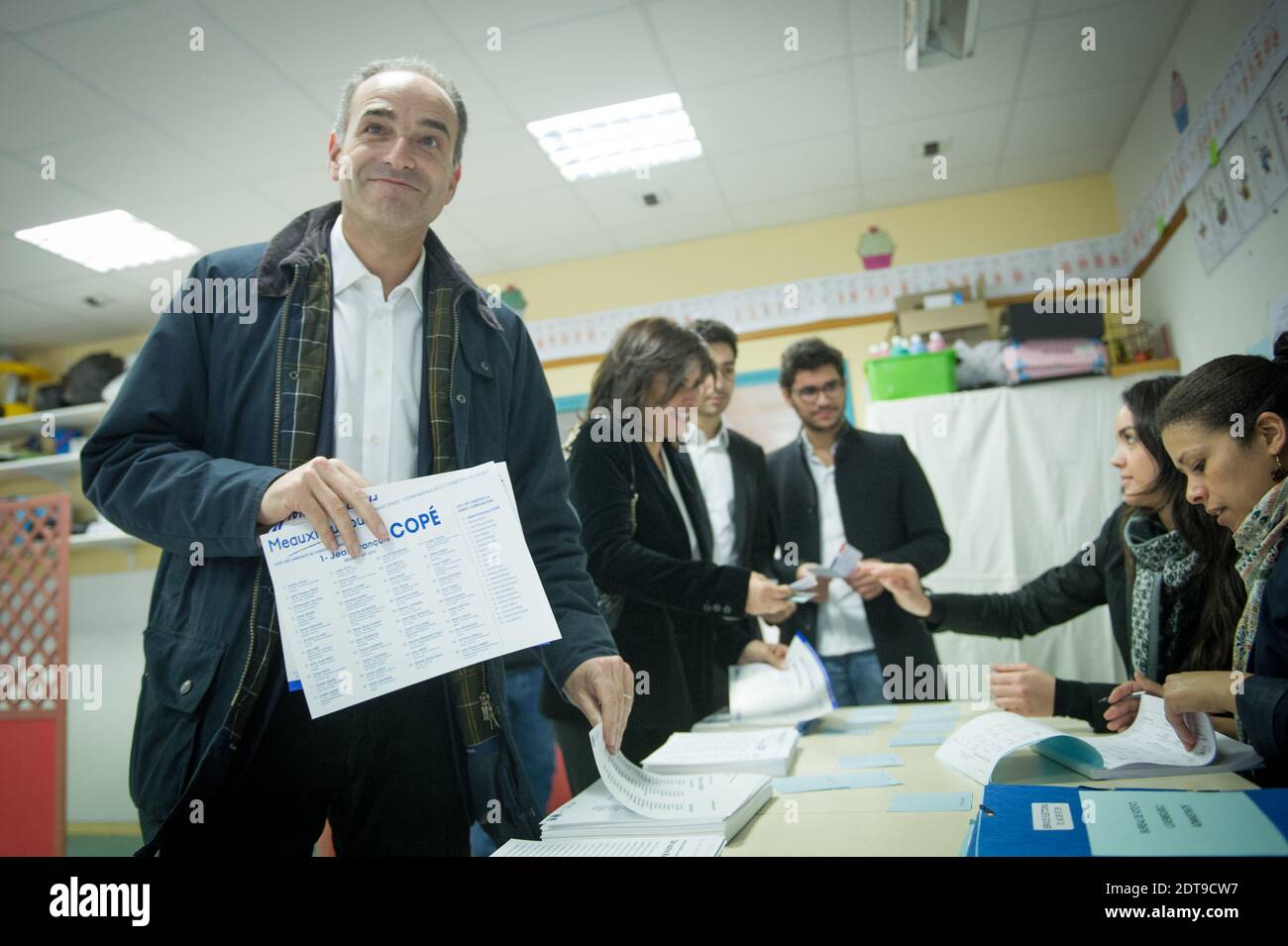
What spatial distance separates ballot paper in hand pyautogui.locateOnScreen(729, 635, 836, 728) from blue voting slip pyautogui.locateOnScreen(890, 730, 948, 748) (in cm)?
14

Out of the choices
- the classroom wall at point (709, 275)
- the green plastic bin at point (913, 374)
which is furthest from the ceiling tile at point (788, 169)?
the green plastic bin at point (913, 374)

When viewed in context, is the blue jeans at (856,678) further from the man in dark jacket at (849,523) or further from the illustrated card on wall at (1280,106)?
the illustrated card on wall at (1280,106)

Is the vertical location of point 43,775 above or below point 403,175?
below

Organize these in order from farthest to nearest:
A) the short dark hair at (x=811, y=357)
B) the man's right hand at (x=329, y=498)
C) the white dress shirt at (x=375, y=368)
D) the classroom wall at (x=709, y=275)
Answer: the classroom wall at (x=709, y=275) < the short dark hair at (x=811, y=357) < the white dress shirt at (x=375, y=368) < the man's right hand at (x=329, y=498)

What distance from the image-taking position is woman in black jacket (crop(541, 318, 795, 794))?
1.36 m

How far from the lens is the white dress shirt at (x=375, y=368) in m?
0.89

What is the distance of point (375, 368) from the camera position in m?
0.91

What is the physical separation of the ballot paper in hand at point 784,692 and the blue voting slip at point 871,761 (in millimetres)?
220

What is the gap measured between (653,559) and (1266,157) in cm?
101

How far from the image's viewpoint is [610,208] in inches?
123
